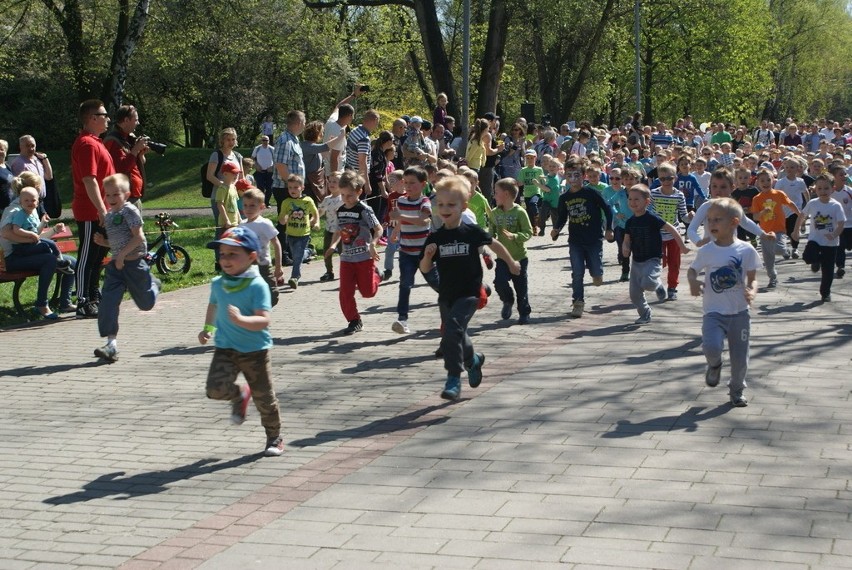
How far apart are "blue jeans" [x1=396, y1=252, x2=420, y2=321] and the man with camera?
133 inches

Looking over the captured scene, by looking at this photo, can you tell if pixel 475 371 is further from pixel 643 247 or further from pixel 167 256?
pixel 167 256

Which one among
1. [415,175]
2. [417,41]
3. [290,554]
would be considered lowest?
[290,554]

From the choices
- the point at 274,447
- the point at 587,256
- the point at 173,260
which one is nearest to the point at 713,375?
the point at 274,447

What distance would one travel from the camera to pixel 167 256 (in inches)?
645

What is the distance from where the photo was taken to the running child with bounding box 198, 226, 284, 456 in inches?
287

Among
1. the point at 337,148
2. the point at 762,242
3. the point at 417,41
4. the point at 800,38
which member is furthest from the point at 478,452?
the point at 800,38

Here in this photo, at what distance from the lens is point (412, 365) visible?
10.3 m

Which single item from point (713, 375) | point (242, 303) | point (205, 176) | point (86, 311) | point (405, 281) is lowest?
point (713, 375)

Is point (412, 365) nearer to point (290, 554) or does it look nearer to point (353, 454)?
point (353, 454)

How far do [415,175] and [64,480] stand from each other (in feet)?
16.7

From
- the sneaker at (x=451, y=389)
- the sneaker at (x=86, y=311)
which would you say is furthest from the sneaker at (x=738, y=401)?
the sneaker at (x=86, y=311)

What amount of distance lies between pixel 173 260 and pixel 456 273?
8.35m

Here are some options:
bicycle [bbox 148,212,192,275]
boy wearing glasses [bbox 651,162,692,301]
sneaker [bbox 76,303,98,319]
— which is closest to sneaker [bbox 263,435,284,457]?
sneaker [bbox 76,303,98,319]

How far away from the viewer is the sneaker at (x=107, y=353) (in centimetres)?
1062
